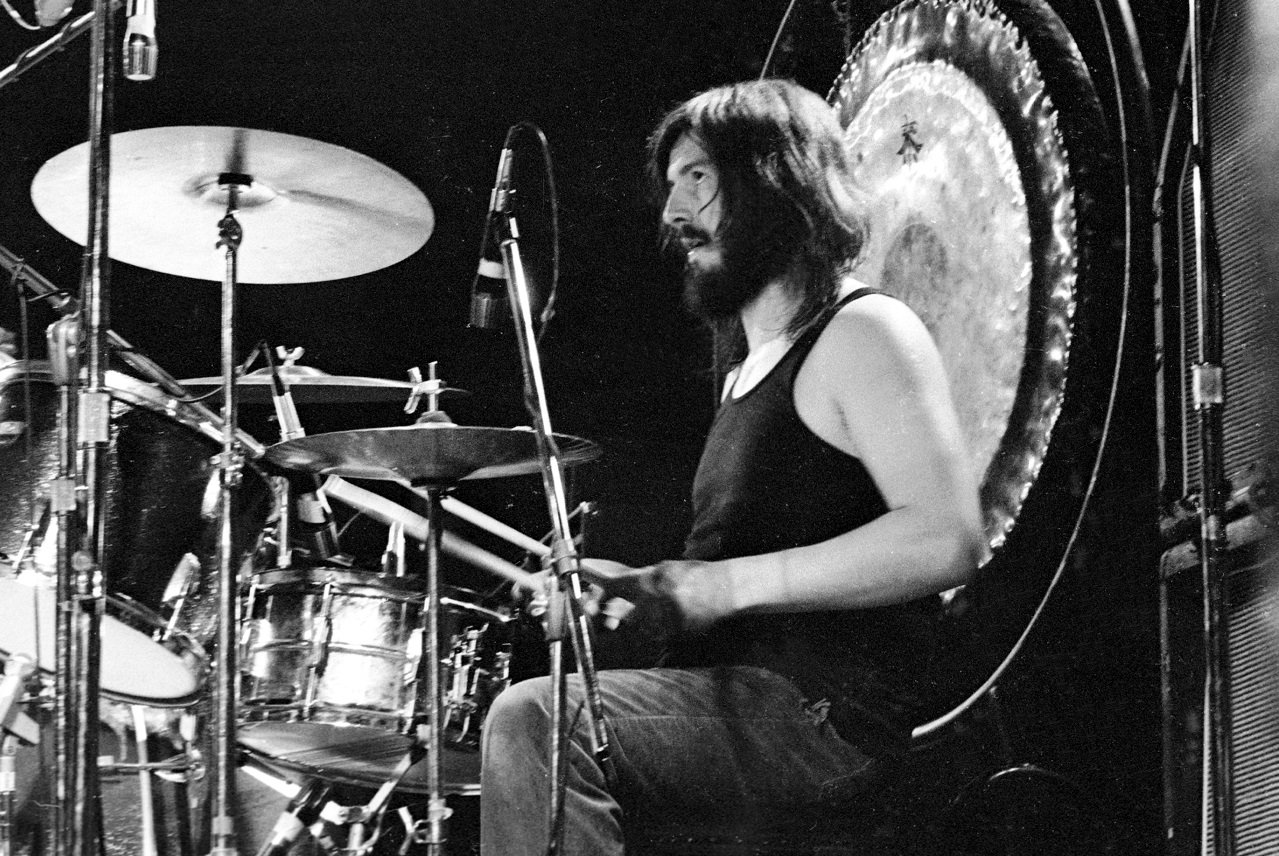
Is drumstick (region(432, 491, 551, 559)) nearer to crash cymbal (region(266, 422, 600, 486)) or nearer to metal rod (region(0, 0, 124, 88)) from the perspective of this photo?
crash cymbal (region(266, 422, 600, 486))

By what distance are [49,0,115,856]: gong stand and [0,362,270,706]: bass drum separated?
28 centimetres

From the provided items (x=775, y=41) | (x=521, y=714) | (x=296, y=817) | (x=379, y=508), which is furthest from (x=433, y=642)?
(x=775, y=41)

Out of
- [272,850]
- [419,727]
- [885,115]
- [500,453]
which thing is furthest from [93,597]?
[885,115]

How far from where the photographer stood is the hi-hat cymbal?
2568 millimetres

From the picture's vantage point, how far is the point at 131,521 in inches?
85.0

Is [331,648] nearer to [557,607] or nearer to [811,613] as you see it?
[557,607]

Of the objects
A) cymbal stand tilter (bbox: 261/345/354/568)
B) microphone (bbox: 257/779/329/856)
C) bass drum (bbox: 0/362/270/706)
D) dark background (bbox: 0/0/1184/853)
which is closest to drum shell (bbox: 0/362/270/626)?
bass drum (bbox: 0/362/270/706)

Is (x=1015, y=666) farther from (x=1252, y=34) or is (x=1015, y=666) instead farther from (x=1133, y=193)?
(x=1252, y=34)

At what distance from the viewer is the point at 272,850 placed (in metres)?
2.72

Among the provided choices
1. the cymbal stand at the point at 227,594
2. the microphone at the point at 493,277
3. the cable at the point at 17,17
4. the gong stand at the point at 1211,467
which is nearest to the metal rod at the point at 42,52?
the cable at the point at 17,17

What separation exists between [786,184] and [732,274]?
0.16 m

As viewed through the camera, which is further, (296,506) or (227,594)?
(296,506)

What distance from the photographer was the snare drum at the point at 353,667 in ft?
8.29

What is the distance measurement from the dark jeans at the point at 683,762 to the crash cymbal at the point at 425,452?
22.7 inches
